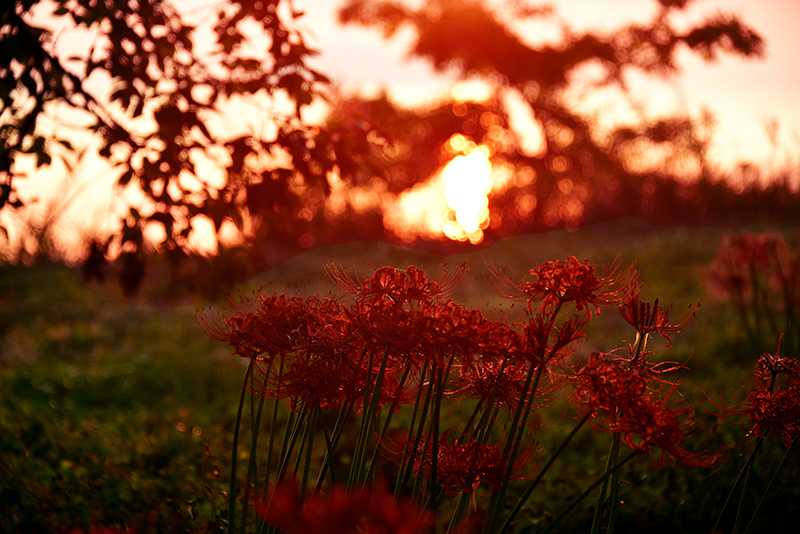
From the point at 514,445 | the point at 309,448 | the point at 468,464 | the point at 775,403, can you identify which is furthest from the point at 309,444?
the point at 775,403

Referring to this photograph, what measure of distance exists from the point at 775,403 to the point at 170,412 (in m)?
4.39

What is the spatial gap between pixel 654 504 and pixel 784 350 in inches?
93.0

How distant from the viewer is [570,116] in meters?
13.1

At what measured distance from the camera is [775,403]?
56.1 inches

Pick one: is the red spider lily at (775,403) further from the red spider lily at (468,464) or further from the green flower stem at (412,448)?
the green flower stem at (412,448)

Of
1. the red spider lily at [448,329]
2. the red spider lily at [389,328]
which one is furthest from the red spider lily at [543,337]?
the red spider lily at [389,328]

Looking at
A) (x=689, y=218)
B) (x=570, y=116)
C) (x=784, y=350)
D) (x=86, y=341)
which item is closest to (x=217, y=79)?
(x=784, y=350)

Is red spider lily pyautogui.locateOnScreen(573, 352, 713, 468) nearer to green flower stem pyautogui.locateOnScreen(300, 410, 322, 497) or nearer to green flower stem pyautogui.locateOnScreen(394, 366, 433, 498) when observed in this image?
green flower stem pyautogui.locateOnScreen(394, 366, 433, 498)

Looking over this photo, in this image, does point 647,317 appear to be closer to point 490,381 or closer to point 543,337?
point 543,337

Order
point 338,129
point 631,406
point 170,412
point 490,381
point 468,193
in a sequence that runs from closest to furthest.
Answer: point 631,406 → point 490,381 → point 338,129 → point 170,412 → point 468,193

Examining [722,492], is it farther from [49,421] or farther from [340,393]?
Result: [49,421]

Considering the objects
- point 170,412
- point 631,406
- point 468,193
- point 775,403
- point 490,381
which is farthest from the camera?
point 468,193

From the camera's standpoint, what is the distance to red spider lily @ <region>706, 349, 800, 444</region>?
1400 millimetres

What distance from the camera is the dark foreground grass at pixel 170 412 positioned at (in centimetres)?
240
